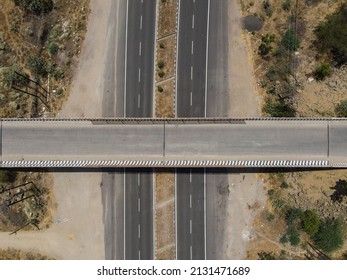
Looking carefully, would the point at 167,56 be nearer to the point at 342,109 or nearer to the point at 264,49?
the point at 264,49

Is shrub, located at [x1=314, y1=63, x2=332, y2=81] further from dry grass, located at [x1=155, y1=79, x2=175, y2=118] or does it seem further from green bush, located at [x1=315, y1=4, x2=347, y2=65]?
dry grass, located at [x1=155, y1=79, x2=175, y2=118]

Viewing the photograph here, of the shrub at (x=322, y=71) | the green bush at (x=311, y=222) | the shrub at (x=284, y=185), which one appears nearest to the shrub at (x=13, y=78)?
the shrub at (x=284, y=185)

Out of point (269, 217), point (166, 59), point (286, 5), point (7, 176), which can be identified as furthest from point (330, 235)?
point (7, 176)

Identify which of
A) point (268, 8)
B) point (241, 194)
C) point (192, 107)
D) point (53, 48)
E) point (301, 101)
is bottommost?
point (241, 194)

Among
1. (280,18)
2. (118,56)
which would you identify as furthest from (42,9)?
(280,18)

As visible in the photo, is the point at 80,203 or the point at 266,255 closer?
the point at 266,255

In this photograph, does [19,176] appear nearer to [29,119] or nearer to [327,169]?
[29,119]
